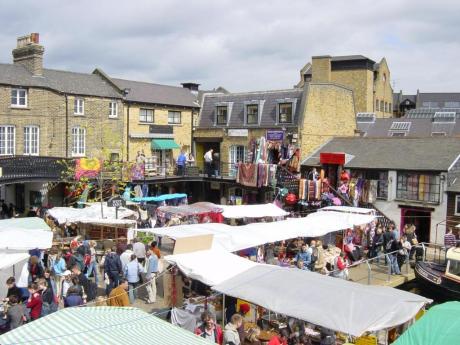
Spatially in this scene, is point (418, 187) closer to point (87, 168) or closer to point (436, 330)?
point (87, 168)

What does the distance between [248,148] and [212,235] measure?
18695mm

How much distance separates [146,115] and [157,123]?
93 cm

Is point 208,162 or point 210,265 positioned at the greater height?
point 208,162

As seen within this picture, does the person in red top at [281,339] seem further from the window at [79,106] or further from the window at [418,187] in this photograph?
the window at [79,106]

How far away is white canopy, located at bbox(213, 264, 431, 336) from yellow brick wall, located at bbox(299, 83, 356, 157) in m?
20.0

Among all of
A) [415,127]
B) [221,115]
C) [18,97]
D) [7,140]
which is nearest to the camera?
[7,140]

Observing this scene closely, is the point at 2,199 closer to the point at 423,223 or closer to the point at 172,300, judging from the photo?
the point at 172,300

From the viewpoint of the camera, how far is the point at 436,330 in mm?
7848

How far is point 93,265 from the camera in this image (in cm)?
1523

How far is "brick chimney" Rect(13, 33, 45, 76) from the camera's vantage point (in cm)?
2881

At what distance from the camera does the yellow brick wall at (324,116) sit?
30125mm

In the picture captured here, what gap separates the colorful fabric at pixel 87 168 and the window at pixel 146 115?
22.9 ft

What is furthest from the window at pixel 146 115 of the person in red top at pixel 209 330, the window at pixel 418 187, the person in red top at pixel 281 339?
the person in red top at pixel 281 339

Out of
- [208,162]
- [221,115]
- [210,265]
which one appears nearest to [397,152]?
[208,162]
